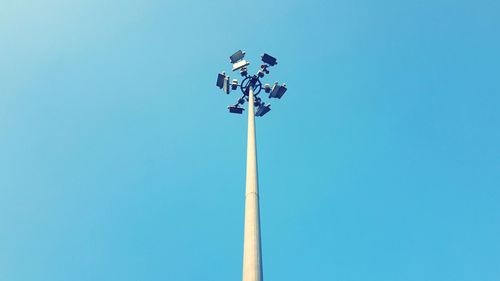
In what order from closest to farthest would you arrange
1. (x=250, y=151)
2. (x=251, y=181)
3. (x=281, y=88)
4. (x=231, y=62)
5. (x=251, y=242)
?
(x=251, y=242)
(x=251, y=181)
(x=250, y=151)
(x=281, y=88)
(x=231, y=62)

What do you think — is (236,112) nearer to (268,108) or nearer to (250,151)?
(268,108)

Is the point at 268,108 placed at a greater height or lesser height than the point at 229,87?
lesser

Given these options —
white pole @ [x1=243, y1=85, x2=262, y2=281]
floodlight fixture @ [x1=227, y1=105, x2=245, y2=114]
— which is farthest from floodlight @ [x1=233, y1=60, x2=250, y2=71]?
white pole @ [x1=243, y1=85, x2=262, y2=281]

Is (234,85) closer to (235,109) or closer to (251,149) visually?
(235,109)

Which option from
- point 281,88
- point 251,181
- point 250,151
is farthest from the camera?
point 281,88

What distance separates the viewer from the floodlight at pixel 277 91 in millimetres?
21266

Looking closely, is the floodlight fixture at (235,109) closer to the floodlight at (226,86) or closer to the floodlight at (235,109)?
the floodlight at (235,109)

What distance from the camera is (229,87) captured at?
22391 millimetres

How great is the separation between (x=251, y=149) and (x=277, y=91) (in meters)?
→ 5.84

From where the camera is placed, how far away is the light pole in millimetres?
12188

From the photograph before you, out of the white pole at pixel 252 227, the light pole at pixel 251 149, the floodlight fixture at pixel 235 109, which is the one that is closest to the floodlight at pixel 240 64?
the light pole at pixel 251 149

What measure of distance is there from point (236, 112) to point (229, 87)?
139 cm

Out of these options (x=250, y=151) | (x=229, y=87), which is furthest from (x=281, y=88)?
(x=250, y=151)

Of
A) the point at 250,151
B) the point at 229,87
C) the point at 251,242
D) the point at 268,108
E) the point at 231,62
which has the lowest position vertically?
the point at 251,242
